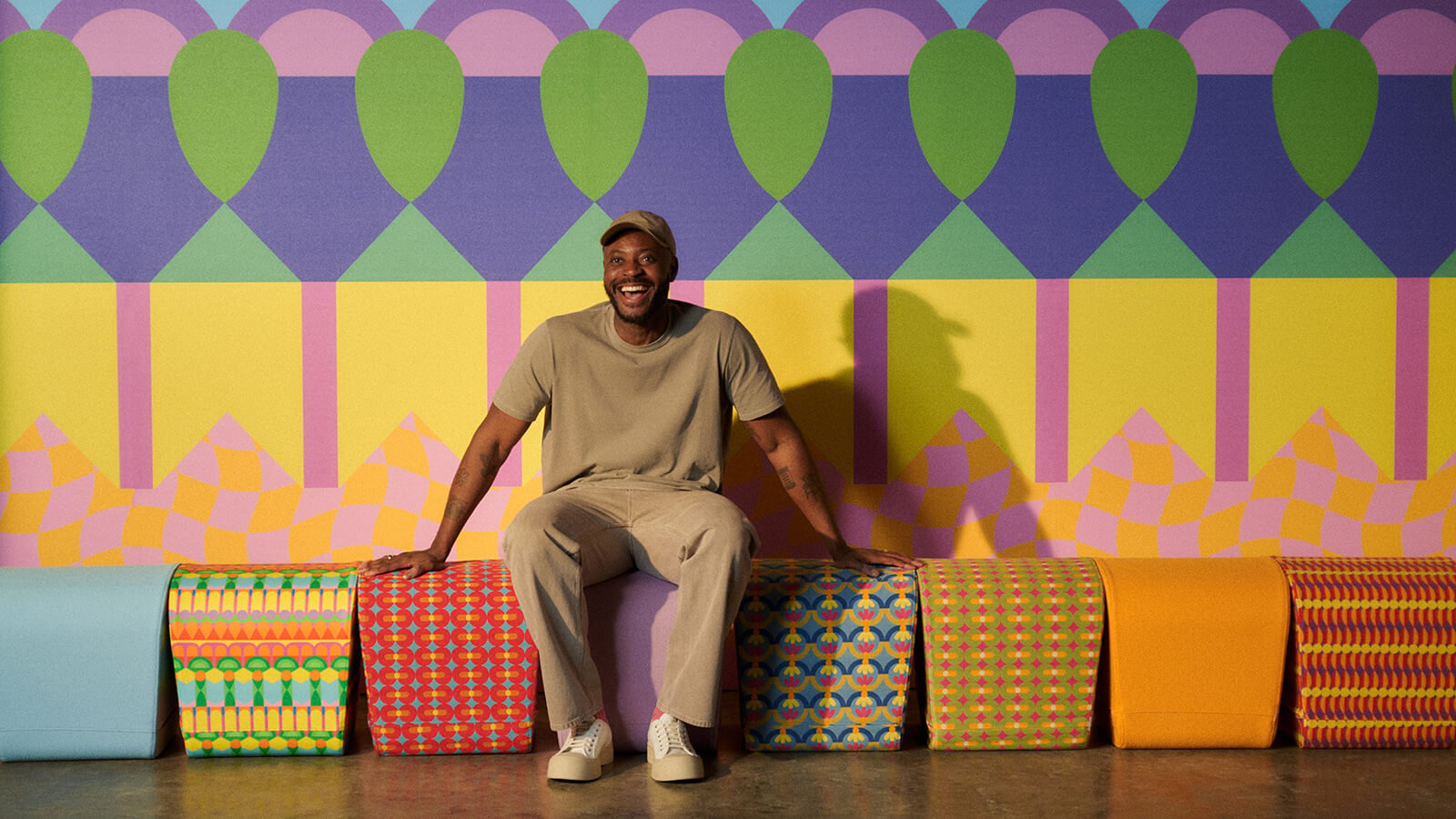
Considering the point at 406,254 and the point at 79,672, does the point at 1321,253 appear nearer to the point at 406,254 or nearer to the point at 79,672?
the point at 406,254

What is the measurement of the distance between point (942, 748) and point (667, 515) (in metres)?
0.92

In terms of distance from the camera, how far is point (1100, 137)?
364cm

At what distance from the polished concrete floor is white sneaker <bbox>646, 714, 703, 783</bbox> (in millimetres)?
30

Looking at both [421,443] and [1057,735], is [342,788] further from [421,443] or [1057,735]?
[1057,735]

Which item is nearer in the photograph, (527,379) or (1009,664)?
(1009,664)

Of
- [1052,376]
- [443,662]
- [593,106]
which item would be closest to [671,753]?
[443,662]

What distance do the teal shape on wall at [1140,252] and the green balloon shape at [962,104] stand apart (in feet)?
1.42

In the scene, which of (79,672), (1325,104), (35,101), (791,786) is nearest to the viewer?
(791,786)

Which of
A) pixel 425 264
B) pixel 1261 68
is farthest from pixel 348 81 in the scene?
pixel 1261 68

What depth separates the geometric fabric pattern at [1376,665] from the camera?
2.97m

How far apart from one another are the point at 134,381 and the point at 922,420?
2399 millimetres

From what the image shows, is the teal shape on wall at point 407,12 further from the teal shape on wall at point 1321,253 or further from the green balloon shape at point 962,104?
the teal shape on wall at point 1321,253

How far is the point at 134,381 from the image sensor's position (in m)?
3.59

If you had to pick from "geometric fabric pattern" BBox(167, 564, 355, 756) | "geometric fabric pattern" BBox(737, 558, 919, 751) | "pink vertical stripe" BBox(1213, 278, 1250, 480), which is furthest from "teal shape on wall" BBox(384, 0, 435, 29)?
"pink vertical stripe" BBox(1213, 278, 1250, 480)
